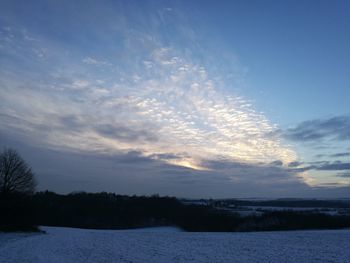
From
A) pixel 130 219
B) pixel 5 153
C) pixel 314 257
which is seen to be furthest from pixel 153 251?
pixel 130 219

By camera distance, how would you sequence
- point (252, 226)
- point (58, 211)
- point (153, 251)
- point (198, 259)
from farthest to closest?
1. point (58, 211)
2. point (252, 226)
3. point (153, 251)
4. point (198, 259)

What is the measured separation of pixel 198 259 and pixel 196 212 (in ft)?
283

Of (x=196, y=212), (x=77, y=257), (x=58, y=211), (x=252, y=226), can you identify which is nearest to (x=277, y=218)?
(x=252, y=226)

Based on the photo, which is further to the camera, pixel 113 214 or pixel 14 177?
pixel 113 214

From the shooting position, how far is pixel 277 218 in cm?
9056

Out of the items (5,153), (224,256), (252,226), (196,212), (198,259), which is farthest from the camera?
(196,212)

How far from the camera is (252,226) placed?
82.0 m

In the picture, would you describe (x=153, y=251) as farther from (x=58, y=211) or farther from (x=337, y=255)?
(x=58, y=211)

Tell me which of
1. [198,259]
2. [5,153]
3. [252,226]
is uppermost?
[5,153]

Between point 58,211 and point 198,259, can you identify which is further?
point 58,211

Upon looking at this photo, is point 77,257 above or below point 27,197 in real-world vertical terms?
below

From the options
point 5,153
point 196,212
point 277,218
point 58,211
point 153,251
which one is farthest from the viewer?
point 196,212

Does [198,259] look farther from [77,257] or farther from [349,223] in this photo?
[349,223]

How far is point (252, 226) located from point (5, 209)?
163 ft
